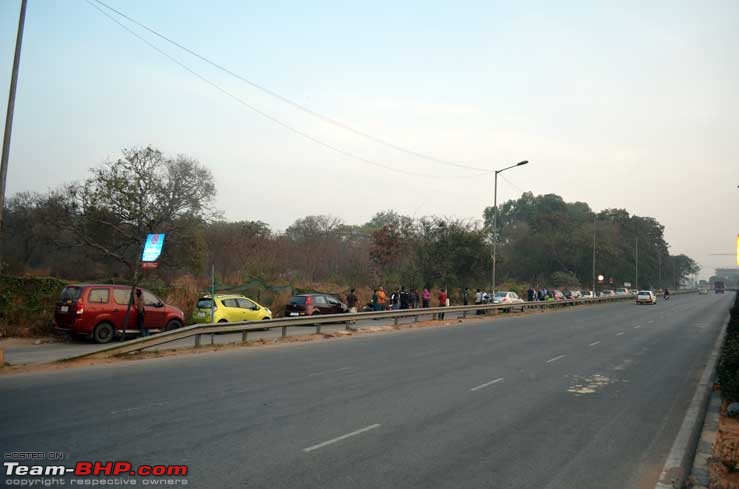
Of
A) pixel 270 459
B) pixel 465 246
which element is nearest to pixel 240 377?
pixel 270 459

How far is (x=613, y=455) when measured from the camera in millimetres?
6656

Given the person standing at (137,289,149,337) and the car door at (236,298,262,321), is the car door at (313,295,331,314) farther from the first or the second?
the person standing at (137,289,149,337)

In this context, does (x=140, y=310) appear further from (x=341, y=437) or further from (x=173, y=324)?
(x=341, y=437)

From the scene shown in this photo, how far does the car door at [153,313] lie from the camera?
1822cm

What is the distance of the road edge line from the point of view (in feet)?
19.3

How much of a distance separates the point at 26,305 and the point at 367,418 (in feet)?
51.9

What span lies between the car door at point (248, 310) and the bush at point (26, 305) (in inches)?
254

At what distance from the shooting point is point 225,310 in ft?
69.8

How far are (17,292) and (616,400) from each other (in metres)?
18.5

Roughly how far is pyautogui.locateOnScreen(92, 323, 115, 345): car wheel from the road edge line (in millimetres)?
15287

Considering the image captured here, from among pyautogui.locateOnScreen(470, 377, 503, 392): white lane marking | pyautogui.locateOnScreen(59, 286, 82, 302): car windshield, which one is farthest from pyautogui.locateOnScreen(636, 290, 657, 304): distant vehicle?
pyautogui.locateOnScreen(59, 286, 82, 302): car windshield

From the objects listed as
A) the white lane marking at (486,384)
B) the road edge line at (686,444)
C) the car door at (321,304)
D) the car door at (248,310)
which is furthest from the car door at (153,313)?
the road edge line at (686,444)

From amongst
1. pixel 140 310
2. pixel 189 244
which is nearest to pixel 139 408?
pixel 140 310

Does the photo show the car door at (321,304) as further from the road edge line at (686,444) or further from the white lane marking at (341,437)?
the white lane marking at (341,437)
